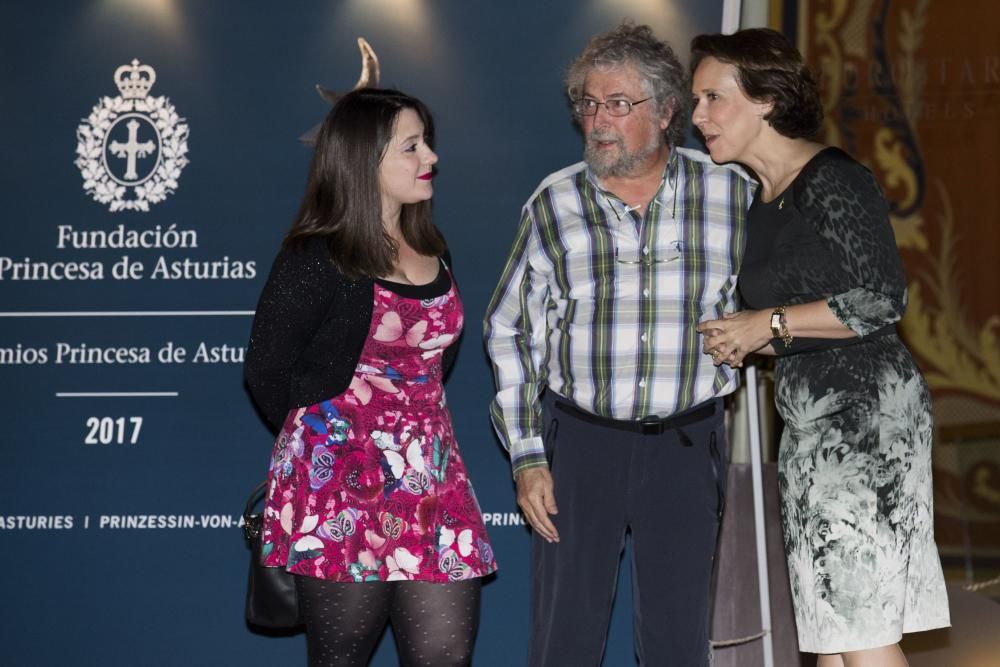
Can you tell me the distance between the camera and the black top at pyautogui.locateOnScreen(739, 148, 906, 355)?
6.79 feet

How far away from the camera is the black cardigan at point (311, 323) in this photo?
7.29 feet

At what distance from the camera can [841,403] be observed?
209 centimetres

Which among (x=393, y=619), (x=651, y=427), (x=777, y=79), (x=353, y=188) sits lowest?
(x=393, y=619)

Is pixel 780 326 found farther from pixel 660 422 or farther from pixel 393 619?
pixel 393 619

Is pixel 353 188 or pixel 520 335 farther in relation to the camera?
pixel 520 335

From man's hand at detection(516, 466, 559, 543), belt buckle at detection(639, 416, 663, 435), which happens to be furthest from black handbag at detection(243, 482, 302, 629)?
belt buckle at detection(639, 416, 663, 435)

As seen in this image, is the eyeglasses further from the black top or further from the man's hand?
the man's hand

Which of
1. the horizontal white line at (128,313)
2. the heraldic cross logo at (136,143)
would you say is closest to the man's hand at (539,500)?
the horizontal white line at (128,313)

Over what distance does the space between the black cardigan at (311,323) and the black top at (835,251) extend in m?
0.91

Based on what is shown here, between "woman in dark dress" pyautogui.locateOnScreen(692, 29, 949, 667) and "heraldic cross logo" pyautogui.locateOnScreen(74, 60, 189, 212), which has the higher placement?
"heraldic cross logo" pyautogui.locateOnScreen(74, 60, 189, 212)

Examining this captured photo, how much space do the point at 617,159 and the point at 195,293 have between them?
1.55m

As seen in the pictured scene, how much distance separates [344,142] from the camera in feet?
7.57

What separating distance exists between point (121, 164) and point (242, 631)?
1574 millimetres

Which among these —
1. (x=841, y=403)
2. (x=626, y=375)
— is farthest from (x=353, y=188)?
(x=841, y=403)
